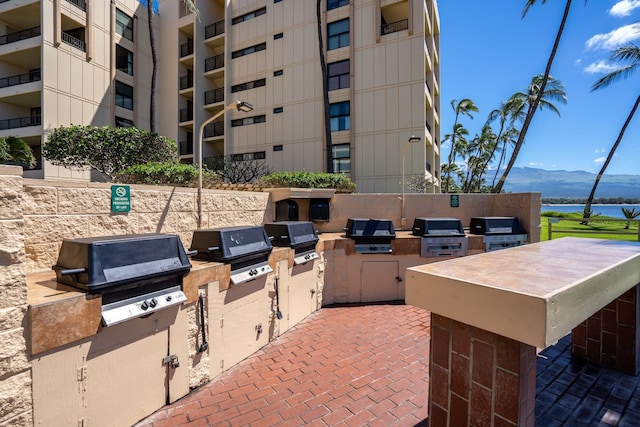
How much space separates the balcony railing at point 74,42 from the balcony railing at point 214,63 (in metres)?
6.50

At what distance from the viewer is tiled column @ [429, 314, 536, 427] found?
6.03 feet

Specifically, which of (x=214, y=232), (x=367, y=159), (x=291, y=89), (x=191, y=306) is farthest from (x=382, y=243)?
(x=291, y=89)

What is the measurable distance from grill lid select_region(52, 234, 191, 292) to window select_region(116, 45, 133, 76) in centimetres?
2064

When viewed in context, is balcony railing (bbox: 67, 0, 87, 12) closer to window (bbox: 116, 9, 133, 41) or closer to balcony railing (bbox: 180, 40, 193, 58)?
window (bbox: 116, 9, 133, 41)

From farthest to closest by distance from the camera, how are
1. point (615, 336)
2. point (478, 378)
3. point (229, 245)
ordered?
point (229, 245)
point (615, 336)
point (478, 378)

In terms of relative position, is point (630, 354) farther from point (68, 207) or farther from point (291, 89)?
point (291, 89)

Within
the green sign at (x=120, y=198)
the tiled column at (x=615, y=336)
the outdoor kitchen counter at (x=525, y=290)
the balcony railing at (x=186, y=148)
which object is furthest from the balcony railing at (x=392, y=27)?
the outdoor kitchen counter at (x=525, y=290)

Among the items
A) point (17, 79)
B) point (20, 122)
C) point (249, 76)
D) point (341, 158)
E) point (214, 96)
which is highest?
point (249, 76)

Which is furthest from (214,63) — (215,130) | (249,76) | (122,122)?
(122,122)

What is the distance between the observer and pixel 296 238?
5.50 m

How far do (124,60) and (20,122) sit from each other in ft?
22.0

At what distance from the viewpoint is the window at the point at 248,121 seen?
59.1 ft

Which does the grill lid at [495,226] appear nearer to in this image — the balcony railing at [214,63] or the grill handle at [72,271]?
the grill handle at [72,271]

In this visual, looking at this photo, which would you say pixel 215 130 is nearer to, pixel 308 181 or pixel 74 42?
pixel 74 42
